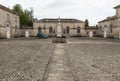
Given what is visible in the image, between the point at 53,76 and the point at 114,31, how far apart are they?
29531 millimetres

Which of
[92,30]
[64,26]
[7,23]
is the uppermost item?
[7,23]

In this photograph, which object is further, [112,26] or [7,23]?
[112,26]

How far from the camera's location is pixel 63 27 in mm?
40406

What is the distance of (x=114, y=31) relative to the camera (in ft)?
103

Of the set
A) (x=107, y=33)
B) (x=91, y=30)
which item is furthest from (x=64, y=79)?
(x=91, y=30)

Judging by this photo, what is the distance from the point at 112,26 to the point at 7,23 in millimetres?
25294

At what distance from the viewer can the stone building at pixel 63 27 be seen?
131 feet

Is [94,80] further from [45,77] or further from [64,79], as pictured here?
[45,77]

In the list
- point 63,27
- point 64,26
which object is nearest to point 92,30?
point 64,26

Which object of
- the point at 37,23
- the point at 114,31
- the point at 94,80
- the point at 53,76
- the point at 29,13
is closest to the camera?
the point at 94,80

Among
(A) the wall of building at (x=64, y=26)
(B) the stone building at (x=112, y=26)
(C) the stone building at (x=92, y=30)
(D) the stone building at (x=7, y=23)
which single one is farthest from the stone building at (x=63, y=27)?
(D) the stone building at (x=7, y=23)

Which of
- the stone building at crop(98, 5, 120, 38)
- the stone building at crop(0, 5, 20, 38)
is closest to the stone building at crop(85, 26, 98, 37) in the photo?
the stone building at crop(98, 5, 120, 38)

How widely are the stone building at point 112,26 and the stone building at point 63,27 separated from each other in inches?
226

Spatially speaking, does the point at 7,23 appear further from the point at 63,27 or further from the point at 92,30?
the point at 92,30
